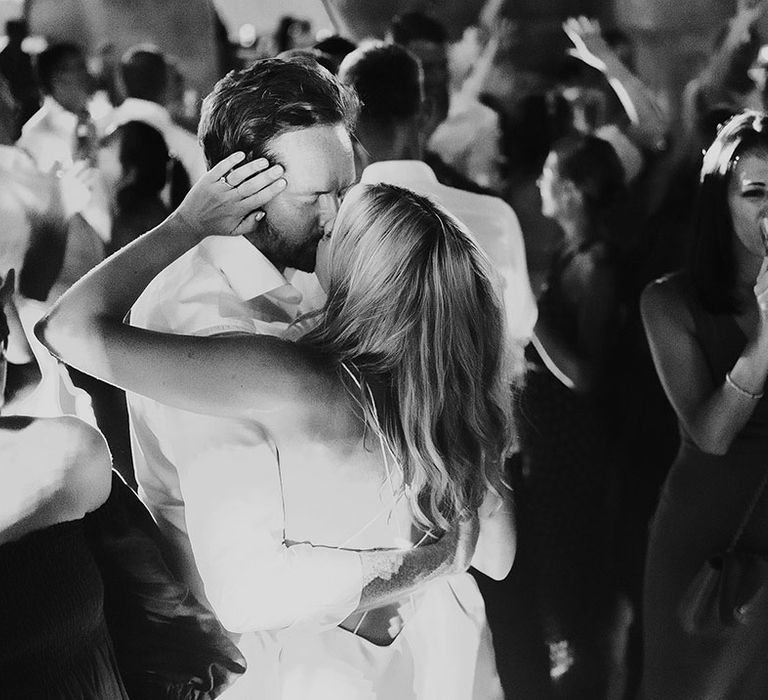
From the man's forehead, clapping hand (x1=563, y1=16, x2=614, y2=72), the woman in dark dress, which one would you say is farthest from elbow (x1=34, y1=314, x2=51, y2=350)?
clapping hand (x1=563, y1=16, x2=614, y2=72)

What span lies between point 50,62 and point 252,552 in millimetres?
923

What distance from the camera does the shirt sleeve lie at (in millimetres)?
1760

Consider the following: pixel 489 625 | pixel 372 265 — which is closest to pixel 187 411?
pixel 372 265

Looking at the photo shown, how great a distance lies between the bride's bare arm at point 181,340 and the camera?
1670 millimetres

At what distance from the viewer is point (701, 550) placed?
7.59 ft

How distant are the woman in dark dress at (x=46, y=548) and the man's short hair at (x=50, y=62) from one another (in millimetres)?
349

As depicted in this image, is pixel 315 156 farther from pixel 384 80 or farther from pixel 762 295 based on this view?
pixel 762 295

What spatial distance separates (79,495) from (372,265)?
673 millimetres

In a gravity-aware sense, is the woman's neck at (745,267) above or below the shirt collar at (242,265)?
below

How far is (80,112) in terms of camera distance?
6.11 feet

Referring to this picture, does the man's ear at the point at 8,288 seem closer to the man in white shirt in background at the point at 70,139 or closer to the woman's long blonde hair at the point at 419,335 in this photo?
the man in white shirt in background at the point at 70,139

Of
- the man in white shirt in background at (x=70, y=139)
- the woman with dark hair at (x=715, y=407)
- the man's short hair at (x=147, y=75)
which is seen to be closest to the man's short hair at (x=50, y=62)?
the man in white shirt in background at (x=70, y=139)

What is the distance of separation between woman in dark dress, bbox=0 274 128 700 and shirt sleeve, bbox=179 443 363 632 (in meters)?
0.21

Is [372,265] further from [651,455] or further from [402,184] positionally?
[651,455]
